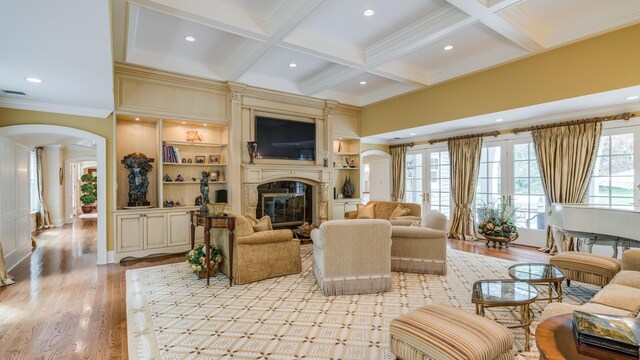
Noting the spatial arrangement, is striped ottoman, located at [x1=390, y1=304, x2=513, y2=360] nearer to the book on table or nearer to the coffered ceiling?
the book on table

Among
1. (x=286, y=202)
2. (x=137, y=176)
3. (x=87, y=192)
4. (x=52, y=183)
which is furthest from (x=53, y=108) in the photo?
(x=87, y=192)

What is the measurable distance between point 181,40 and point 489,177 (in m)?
6.67

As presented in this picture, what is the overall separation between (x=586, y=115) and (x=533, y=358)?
4.98 meters

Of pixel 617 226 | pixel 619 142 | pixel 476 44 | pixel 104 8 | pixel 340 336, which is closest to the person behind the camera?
pixel 104 8

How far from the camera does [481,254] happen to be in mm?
5605

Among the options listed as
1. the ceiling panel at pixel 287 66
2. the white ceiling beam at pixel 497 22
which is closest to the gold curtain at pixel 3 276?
the ceiling panel at pixel 287 66

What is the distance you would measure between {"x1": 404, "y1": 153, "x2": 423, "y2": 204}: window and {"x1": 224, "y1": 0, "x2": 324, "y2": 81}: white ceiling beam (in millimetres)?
5240

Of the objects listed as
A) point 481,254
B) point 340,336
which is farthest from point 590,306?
point 481,254

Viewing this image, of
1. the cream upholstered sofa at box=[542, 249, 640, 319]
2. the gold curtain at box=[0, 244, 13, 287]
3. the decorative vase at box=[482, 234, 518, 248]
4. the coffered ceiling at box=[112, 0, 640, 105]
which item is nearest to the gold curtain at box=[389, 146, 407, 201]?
the decorative vase at box=[482, 234, 518, 248]

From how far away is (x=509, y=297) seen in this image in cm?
252

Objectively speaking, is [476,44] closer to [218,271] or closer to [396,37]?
[396,37]

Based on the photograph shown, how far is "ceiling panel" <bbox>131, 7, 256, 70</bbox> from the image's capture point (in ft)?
13.1

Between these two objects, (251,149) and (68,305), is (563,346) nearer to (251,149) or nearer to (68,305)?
(68,305)

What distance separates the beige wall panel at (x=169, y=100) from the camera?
202 inches
